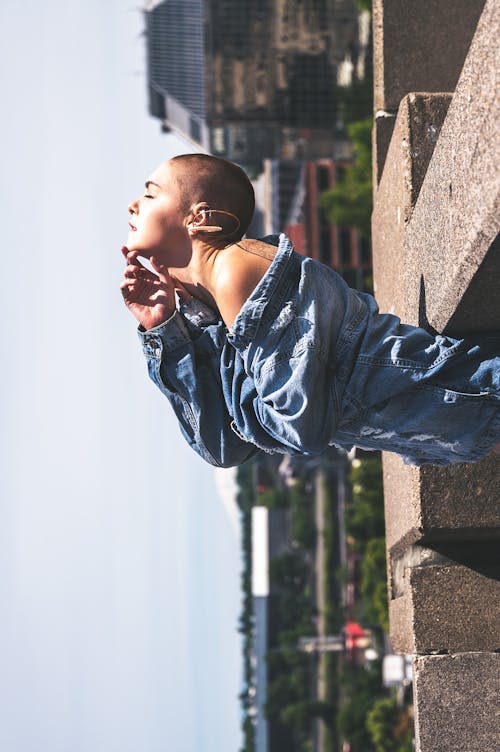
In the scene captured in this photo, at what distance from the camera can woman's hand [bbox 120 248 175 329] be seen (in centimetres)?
382

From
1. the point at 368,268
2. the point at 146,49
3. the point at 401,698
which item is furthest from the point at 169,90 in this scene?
the point at 401,698

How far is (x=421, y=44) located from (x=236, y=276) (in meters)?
3.41

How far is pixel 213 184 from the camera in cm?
378

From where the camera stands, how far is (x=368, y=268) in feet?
177

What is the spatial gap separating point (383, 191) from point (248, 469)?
5126 inches

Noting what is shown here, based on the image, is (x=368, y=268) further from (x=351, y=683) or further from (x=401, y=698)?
(x=351, y=683)

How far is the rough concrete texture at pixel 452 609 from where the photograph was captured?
4980 millimetres

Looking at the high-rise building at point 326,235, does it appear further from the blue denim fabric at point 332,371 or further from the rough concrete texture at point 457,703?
the blue denim fabric at point 332,371

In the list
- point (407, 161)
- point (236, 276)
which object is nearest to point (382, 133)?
point (407, 161)

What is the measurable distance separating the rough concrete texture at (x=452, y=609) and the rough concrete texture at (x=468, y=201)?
64.9 inches

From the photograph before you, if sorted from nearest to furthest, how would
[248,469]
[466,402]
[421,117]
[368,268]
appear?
[466,402], [421,117], [368,268], [248,469]

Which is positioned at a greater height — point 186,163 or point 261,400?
point 186,163

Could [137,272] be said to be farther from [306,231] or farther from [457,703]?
[306,231]

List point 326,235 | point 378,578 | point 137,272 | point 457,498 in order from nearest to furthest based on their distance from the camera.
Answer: point 137,272, point 457,498, point 378,578, point 326,235
